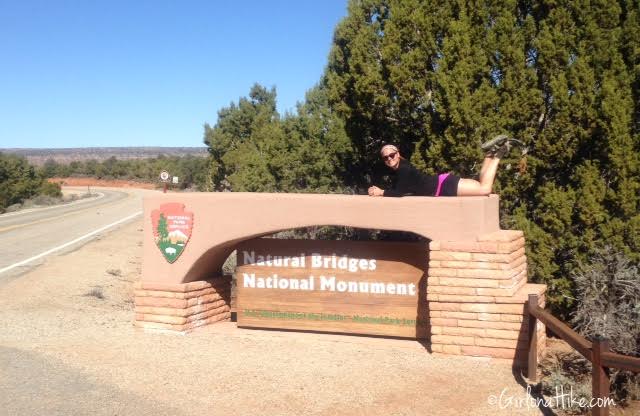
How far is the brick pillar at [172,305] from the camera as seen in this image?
793cm

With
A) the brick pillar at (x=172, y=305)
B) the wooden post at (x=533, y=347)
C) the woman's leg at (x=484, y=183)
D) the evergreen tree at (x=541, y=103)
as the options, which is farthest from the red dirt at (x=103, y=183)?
the wooden post at (x=533, y=347)

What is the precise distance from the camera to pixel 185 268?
797 cm

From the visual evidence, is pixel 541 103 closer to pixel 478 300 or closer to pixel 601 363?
pixel 478 300

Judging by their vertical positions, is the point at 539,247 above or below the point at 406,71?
below

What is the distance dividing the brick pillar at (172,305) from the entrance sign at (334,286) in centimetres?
52

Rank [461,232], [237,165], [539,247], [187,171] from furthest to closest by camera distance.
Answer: [187,171]
[237,165]
[539,247]
[461,232]

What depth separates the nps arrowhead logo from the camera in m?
7.93

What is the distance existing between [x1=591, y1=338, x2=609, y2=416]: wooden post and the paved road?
35.7 feet

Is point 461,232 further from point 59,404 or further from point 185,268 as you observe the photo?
point 59,404

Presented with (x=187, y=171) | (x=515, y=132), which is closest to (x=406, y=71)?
(x=515, y=132)

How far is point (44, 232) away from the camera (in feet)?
73.4

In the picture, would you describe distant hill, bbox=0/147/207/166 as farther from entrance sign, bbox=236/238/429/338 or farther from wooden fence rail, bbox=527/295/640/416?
wooden fence rail, bbox=527/295/640/416

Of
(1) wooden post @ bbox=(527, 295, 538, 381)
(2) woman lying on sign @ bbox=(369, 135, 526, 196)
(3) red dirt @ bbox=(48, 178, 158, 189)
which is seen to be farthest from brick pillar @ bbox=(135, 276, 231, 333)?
(3) red dirt @ bbox=(48, 178, 158, 189)

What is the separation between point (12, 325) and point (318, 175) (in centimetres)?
791
